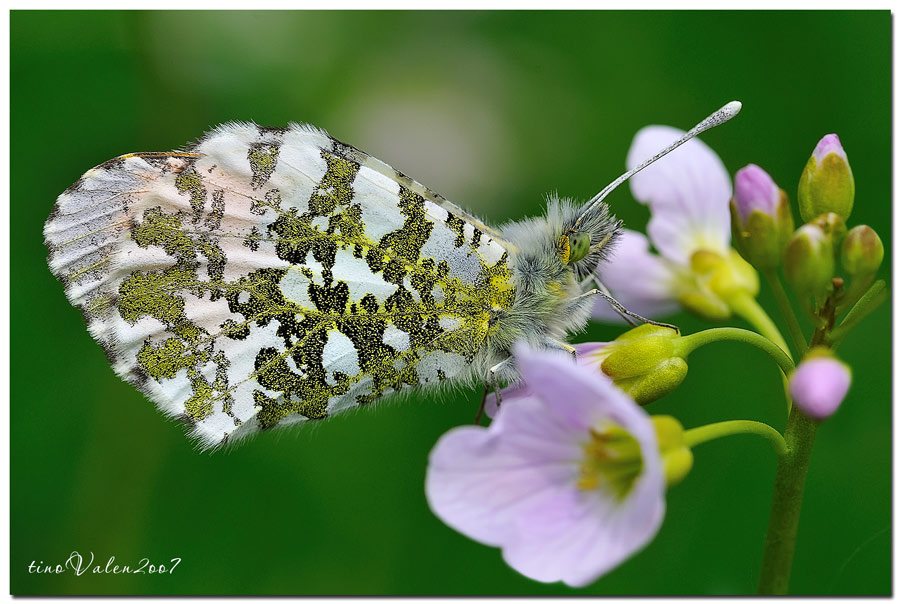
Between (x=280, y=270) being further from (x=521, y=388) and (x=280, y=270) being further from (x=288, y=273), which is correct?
(x=521, y=388)

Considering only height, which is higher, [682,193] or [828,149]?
[828,149]

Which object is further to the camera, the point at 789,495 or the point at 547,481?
the point at 789,495

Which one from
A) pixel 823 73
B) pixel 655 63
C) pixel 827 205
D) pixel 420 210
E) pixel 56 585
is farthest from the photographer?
pixel 655 63

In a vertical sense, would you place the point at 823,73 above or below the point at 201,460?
above

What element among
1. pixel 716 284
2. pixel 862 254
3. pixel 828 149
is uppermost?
pixel 828 149

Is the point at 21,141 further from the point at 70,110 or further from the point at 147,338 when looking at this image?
the point at 147,338

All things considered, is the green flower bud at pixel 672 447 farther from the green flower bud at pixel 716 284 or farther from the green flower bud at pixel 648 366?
the green flower bud at pixel 716 284

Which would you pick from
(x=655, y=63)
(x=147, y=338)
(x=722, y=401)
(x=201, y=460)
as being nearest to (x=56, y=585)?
(x=201, y=460)

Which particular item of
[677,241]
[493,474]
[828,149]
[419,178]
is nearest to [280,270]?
[493,474]
